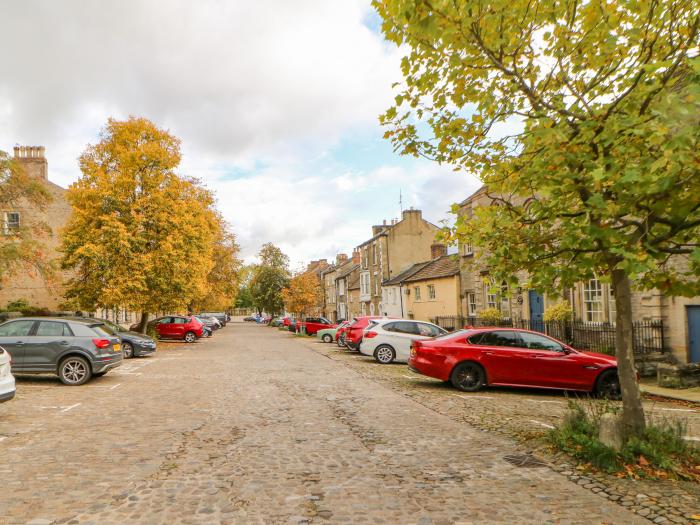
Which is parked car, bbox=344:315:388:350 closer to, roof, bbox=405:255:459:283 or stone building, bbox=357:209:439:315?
roof, bbox=405:255:459:283

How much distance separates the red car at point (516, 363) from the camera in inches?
456

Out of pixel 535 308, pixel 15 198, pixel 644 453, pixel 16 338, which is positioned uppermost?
pixel 15 198

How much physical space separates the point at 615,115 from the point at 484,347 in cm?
722

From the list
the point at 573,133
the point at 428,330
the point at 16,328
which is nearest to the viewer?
the point at 573,133

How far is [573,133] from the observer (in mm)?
5906

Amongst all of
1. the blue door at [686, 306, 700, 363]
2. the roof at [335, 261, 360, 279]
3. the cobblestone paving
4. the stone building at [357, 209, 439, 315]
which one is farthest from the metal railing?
the roof at [335, 261, 360, 279]

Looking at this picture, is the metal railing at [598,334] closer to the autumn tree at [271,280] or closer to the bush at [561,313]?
the bush at [561,313]

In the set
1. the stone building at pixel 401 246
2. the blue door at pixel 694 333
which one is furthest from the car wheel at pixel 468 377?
the stone building at pixel 401 246

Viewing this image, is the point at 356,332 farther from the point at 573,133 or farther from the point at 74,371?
the point at 573,133

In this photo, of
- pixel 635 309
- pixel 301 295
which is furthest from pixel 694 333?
pixel 301 295

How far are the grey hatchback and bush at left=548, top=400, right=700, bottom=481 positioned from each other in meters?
10.8

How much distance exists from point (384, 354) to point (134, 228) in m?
14.3

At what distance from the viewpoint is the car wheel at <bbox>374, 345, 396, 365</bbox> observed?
61.1ft

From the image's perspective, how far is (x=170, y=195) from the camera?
88.5 ft
